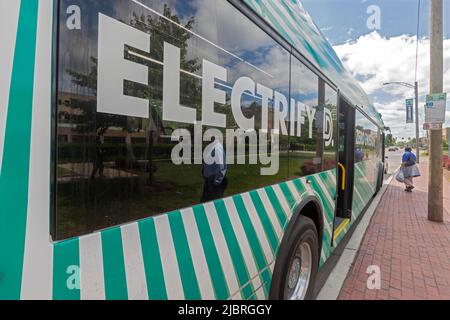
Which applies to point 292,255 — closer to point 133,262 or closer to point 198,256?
point 198,256

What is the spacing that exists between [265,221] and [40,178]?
5.28 ft

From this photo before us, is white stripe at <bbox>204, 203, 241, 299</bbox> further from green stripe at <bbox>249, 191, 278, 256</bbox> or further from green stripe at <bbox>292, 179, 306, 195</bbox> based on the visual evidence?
green stripe at <bbox>292, 179, 306, 195</bbox>

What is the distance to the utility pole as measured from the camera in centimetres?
639

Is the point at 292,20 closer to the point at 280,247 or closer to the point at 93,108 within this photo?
the point at 280,247

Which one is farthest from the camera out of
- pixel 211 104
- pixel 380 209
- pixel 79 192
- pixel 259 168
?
pixel 380 209

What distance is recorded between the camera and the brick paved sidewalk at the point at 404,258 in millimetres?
3406

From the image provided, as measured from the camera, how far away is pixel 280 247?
2.41 meters

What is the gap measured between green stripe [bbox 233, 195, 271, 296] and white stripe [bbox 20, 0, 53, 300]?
44.4 inches

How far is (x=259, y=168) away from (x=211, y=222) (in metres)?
0.65


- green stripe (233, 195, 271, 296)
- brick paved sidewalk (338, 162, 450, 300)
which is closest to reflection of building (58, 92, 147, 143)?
green stripe (233, 195, 271, 296)

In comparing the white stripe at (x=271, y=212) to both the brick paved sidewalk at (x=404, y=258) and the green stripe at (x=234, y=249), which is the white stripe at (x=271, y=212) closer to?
the green stripe at (x=234, y=249)

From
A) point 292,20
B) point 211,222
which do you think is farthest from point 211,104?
point 292,20

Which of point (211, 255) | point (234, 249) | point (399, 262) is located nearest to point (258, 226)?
point (234, 249)

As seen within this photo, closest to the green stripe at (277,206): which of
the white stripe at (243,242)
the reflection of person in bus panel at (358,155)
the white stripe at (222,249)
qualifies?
the white stripe at (243,242)
